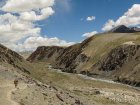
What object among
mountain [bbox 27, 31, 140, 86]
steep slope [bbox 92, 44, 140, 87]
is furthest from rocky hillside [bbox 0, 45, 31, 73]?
mountain [bbox 27, 31, 140, 86]

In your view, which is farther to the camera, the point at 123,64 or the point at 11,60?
the point at 123,64

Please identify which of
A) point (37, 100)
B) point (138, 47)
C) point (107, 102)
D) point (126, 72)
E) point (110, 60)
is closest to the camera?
point (37, 100)

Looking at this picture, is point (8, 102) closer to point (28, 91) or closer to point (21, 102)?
point (21, 102)

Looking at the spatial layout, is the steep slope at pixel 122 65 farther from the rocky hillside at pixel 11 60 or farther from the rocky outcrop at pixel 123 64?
the rocky hillside at pixel 11 60

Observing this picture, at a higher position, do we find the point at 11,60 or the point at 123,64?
the point at 11,60

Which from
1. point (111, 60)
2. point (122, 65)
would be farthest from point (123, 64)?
point (111, 60)

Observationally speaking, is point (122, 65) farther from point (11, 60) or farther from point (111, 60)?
point (11, 60)

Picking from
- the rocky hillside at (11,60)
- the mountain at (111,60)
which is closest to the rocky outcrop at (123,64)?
the mountain at (111,60)

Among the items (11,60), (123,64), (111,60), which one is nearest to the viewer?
(11,60)

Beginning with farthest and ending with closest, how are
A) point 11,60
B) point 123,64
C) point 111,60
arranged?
1. point 111,60
2. point 123,64
3. point 11,60

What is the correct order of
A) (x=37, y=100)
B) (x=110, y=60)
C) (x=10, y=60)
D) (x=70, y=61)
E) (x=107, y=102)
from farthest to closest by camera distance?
(x=70, y=61) < (x=110, y=60) < (x=10, y=60) < (x=107, y=102) < (x=37, y=100)

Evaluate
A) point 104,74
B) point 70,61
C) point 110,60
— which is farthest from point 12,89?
point 70,61

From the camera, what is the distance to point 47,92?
4228cm

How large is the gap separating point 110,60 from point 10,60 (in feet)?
253
